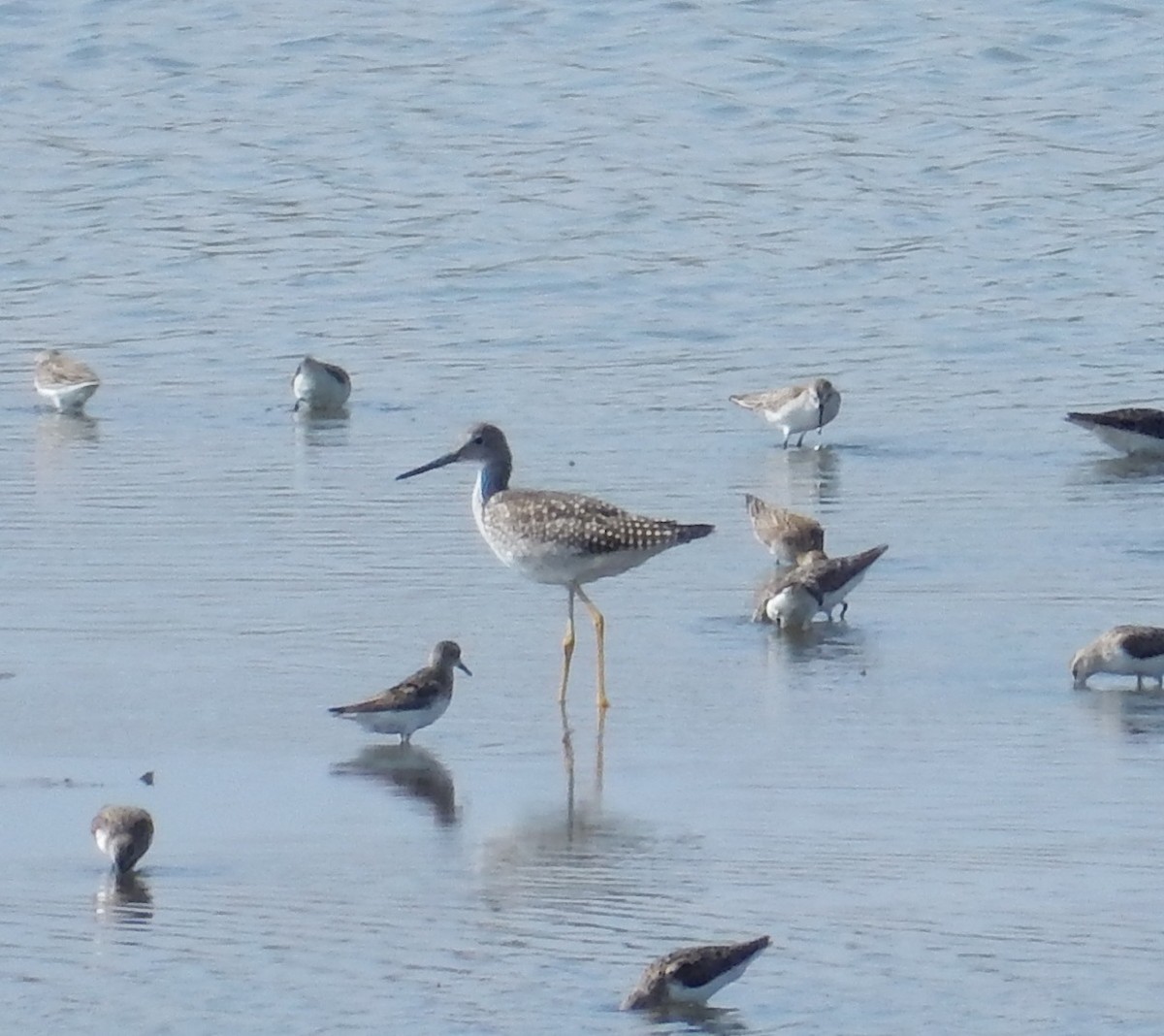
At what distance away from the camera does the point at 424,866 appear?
29.9 feet

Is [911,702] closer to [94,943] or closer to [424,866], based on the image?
[424,866]

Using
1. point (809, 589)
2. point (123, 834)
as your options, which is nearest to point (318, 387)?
point (809, 589)

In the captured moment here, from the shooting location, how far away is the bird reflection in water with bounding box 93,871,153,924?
8.68 metres

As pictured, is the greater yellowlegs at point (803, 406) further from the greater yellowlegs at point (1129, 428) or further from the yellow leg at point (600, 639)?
the yellow leg at point (600, 639)

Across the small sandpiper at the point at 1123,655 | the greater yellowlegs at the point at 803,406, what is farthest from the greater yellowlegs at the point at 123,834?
→ the greater yellowlegs at the point at 803,406

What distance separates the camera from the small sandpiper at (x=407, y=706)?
10438 millimetres

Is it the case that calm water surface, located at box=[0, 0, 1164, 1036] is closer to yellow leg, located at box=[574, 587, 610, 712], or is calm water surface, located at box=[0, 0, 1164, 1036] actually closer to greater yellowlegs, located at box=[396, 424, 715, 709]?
yellow leg, located at box=[574, 587, 610, 712]

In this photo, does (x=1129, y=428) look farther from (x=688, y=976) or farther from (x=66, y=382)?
(x=688, y=976)

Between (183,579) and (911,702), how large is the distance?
3.52m

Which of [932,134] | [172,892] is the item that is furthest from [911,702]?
[932,134]

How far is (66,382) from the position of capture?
1780 cm

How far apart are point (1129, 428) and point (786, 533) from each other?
134 inches

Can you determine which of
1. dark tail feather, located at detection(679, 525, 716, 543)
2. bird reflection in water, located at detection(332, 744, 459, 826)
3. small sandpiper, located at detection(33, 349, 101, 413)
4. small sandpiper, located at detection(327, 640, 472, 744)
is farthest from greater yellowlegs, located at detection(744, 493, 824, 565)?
small sandpiper, located at detection(33, 349, 101, 413)

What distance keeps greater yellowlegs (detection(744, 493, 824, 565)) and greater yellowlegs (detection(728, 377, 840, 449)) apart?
2.78 meters
